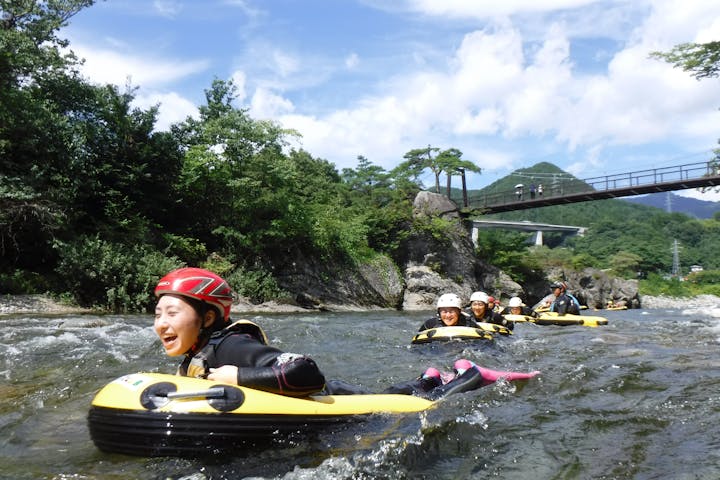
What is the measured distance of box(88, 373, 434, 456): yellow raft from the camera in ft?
9.73

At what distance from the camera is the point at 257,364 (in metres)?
3.21

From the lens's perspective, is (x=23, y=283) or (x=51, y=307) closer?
(x=51, y=307)

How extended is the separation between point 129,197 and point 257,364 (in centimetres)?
1701

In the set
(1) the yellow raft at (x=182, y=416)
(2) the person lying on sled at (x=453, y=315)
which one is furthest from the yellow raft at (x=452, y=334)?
(1) the yellow raft at (x=182, y=416)

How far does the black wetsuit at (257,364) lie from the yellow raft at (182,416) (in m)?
0.07

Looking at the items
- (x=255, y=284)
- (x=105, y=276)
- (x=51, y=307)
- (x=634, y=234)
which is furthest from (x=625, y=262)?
(x=51, y=307)

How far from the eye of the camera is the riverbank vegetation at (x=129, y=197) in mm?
14562

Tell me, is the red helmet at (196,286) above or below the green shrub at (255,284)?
above

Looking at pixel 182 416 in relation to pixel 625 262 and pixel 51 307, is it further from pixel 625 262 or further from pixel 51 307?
pixel 625 262

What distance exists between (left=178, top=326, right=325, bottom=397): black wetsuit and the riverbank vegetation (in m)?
12.4

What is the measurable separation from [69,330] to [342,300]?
14.7 m

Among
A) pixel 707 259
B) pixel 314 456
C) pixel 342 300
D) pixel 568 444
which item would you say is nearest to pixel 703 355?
pixel 568 444

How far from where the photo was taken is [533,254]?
3838cm

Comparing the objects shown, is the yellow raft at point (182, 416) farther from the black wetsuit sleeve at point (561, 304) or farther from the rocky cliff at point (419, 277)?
the rocky cliff at point (419, 277)
